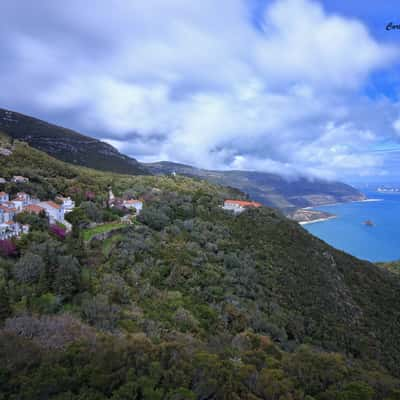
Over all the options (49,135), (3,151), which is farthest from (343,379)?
(49,135)

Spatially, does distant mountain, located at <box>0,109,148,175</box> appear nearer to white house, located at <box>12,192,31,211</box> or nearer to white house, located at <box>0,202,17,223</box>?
white house, located at <box>12,192,31,211</box>

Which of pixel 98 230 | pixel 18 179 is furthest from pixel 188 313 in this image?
pixel 18 179

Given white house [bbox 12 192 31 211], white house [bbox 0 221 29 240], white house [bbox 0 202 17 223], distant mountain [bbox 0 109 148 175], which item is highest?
distant mountain [bbox 0 109 148 175]

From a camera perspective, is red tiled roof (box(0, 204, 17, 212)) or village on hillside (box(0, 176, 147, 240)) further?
red tiled roof (box(0, 204, 17, 212))

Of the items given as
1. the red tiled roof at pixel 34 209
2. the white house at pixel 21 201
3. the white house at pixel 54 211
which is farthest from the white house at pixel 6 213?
the white house at pixel 54 211

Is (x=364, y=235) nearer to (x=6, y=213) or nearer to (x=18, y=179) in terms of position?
(x=18, y=179)

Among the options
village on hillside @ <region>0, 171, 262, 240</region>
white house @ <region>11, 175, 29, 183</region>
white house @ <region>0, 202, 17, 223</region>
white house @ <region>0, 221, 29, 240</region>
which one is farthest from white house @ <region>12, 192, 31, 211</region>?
white house @ <region>11, 175, 29, 183</region>
